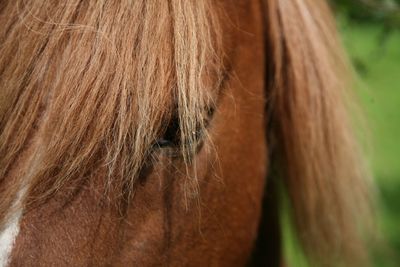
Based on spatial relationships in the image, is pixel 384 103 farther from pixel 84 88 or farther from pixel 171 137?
pixel 84 88

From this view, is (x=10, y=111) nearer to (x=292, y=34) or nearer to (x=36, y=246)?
(x=36, y=246)

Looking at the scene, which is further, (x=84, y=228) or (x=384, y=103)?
(x=384, y=103)

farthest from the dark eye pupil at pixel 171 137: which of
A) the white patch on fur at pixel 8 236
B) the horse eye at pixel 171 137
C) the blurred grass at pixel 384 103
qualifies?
the blurred grass at pixel 384 103

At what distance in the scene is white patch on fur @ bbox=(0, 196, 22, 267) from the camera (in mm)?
839

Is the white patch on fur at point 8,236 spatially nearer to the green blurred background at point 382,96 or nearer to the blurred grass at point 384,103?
the green blurred background at point 382,96

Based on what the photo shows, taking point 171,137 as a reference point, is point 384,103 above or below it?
below

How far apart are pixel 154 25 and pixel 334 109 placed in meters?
0.55

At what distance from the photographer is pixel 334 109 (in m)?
1.34

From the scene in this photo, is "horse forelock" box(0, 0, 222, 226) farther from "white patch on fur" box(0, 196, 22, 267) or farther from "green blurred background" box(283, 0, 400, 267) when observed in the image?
"green blurred background" box(283, 0, 400, 267)

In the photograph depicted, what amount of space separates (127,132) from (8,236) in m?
0.20

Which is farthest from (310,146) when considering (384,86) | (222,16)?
(384,86)

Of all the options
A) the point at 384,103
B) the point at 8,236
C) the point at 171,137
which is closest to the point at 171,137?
the point at 171,137

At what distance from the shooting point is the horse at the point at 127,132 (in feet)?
2.87

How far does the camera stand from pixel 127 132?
89 centimetres
